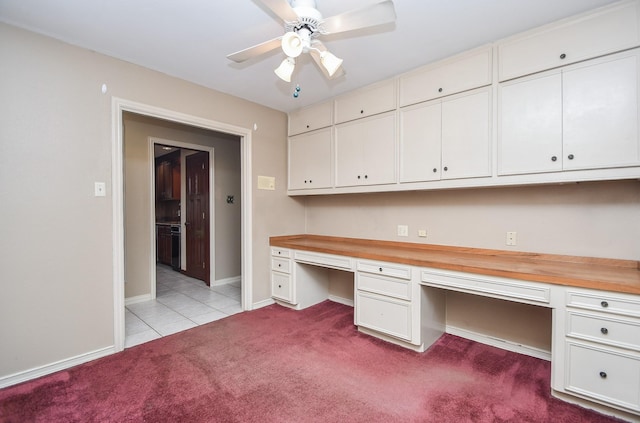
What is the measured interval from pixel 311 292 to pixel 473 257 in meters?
1.87

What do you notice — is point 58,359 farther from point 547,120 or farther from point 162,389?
point 547,120

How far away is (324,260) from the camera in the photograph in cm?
296

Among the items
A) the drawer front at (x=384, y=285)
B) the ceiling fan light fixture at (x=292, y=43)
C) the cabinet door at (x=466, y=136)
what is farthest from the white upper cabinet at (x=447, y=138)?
the ceiling fan light fixture at (x=292, y=43)

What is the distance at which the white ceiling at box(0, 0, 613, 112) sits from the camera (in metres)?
1.77

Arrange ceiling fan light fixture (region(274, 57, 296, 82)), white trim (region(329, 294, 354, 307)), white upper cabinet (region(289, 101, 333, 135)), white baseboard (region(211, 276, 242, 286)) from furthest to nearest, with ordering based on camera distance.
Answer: white baseboard (region(211, 276, 242, 286)) < white trim (region(329, 294, 354, 307)) < white upper cabinet (region(289, 101, 333, 135)) < ceiling fan light fixture (region(274, 57, 296, 82))

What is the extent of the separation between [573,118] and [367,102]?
166 centimetres

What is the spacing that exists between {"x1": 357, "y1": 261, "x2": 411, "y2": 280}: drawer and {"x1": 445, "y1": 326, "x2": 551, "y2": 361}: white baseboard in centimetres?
88

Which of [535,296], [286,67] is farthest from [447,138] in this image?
[286,67]

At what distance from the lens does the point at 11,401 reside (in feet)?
5.85

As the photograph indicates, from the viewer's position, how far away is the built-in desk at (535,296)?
1.55 metres

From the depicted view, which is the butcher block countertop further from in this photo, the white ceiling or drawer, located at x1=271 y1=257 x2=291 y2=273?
the white ceiling

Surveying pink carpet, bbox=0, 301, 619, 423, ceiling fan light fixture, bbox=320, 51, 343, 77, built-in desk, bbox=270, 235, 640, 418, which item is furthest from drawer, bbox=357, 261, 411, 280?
ceiling fan light fixture, bbox=320, 51, 343, 77

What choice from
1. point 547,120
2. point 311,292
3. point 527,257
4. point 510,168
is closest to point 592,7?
point 547,120

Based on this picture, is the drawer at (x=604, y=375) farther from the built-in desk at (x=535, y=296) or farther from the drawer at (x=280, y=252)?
the drawer at (x=280, y=252)
